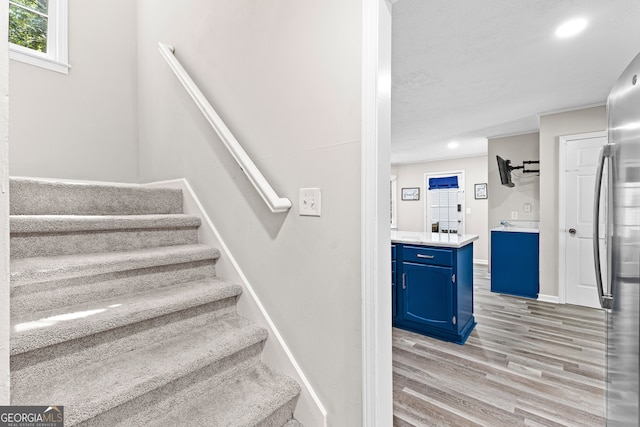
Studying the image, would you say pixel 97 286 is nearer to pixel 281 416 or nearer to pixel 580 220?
pixel 281 416

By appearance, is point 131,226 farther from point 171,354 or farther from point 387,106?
point 387,106

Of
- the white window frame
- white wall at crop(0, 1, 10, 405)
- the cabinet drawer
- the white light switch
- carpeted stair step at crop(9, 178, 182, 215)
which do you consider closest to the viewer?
white wall at crop(0, 1, 10, 405)

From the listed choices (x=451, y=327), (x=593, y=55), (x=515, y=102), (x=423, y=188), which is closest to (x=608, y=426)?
(x=451, y=327)

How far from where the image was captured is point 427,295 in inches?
109

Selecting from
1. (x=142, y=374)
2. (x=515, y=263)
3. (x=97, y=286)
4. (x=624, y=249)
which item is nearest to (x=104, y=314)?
(x=97, y=286)

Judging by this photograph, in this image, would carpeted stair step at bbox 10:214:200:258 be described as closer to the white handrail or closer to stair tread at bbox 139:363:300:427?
the white handrail

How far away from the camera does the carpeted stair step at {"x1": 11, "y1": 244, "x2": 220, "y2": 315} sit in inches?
46.6


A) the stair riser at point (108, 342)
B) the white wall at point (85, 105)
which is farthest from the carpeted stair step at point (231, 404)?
the white wall at point (85, 105)

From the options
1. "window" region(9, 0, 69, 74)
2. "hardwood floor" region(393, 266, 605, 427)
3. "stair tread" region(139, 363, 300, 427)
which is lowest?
"hardwood floor" region(393, 266, 605, 427)

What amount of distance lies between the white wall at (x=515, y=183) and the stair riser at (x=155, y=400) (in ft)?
15.9

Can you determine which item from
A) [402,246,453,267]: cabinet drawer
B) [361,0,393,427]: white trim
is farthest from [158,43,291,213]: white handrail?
[402,246,453,267]: cabinet drawer

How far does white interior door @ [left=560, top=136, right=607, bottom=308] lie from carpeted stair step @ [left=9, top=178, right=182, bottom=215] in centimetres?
441

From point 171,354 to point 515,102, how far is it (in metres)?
4.18

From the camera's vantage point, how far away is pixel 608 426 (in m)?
1.17
